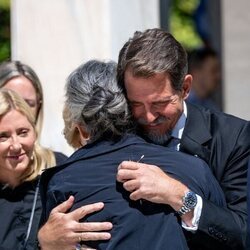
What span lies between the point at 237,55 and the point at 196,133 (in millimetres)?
4791

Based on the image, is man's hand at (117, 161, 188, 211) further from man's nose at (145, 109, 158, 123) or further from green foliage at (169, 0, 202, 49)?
green foliage at (169, 0, 202, 49)

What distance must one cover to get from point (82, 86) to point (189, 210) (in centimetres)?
63

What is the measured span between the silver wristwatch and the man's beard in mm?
359

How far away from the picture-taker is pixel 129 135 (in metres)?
3.54

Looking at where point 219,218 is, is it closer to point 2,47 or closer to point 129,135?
point 129,135

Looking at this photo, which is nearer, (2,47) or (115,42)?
(115,42)

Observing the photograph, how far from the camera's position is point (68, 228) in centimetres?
349

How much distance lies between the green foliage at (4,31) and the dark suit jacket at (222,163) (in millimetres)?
7369

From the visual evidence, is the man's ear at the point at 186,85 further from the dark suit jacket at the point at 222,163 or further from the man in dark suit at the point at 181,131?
the dark suit jacket at the point at 222,163

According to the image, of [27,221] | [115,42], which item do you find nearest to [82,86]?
[27,221]

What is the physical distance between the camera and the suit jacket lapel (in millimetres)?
3725

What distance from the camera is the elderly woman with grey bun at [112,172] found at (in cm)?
334

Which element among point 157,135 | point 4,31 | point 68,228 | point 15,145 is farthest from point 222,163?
point 4,31

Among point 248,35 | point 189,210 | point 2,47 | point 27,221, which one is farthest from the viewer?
point 2,47
